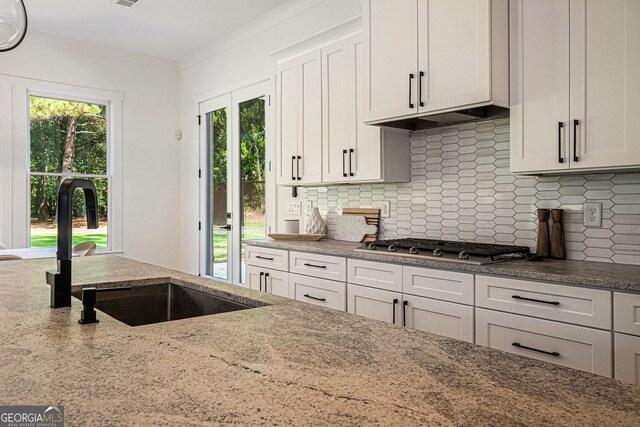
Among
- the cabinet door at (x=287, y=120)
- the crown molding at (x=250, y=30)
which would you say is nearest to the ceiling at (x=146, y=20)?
the crown molding at (x=250, y=30)

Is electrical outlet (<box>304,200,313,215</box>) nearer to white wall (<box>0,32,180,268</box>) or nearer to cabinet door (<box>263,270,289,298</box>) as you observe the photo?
cabinet door (<box>263,270,289,298</box>)

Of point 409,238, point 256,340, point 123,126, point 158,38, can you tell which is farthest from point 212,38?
point 256,340

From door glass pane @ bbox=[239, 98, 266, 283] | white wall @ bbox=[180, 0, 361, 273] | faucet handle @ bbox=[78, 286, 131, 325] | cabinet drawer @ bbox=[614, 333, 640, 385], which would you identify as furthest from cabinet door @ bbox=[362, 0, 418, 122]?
faucet handle @ bbox=[78, 286, 131, 325]

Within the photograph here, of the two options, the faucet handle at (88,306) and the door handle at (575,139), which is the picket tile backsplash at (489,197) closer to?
the door handle at (575,139)

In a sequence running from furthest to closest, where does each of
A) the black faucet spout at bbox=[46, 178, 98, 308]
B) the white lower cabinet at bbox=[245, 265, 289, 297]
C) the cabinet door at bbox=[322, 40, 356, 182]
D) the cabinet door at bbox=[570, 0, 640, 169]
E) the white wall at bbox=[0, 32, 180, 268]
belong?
the white wall at bbox=[0, 32, 180, 268] < the white lower cabinet at bbox=[245, 265, 289, 297] < the cabinet door at bbox=[322, 40, 356, 182] < the cabinet door at bbox=[570, 0, 640, 169] < the black faucet spout at bbox=[46, 178, 98, 308]

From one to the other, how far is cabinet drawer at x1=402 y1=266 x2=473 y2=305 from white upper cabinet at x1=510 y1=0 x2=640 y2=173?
0.64 meters

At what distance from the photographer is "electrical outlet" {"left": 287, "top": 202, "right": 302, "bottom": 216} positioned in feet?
13.9

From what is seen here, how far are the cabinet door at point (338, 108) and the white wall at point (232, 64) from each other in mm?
431

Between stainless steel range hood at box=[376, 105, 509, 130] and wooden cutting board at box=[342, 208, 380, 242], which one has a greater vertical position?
stainless steel range hood at box=[376, 105, 509, 130]

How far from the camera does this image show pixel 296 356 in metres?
0.96

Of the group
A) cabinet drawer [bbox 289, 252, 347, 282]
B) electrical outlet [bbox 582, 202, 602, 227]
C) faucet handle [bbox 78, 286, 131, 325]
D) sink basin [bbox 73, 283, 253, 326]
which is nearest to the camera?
faucet handle [bbox 78, 286, 131, 325]

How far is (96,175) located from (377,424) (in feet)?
17.7

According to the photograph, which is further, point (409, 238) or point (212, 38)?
point (212, 38)

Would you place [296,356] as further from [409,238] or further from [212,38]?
[212,38]
